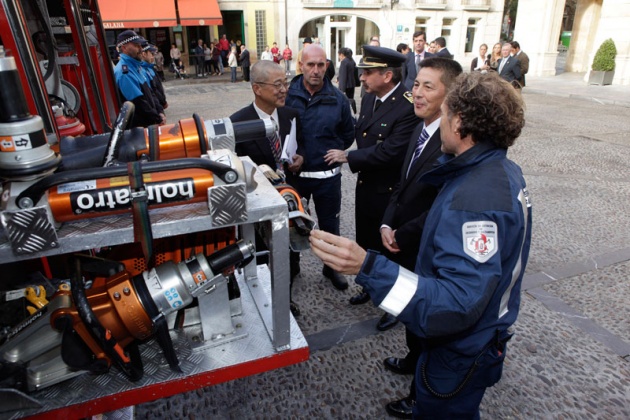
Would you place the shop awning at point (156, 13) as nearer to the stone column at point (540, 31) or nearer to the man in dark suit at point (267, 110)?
the stone column at point (540, 31)

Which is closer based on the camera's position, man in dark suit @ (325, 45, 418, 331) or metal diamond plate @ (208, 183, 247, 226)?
metal diamond plate @ (208, 183, 247, 226)

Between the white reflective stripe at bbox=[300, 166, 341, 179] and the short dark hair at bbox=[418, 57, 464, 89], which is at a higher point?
the short dark hair at bbox=[418, 57, 464, 89]

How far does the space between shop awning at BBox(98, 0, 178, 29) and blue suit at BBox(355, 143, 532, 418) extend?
22.0 meters

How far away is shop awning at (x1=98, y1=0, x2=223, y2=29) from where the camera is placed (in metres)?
19.9

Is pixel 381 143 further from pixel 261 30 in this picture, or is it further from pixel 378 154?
pixel 261 30

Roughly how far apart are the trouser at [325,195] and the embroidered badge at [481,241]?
6.98 ft

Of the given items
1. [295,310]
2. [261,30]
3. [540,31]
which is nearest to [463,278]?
[295,310]

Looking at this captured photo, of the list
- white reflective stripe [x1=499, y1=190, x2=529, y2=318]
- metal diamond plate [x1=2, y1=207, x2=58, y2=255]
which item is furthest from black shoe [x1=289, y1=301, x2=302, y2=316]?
metal diamond plate [x1=2, y1=207, x2=58, y2=255]

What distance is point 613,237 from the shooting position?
436 centimetres

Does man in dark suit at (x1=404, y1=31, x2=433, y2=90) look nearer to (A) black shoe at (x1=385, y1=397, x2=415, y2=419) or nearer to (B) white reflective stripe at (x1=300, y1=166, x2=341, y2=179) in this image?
(B) white reflective stripe at (x1=300, y1=166, x2=341, y2=179)

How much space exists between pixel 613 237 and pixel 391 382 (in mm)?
3207

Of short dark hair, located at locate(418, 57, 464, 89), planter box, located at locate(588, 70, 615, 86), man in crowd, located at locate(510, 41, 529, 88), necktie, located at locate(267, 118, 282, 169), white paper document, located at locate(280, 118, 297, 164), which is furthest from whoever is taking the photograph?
planter box, located at locate(588, 70, 615, 86)

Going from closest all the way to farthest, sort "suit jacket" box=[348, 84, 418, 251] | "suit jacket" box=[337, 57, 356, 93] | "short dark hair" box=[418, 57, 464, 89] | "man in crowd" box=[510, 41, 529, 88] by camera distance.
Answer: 1. "short dark hair" box=[418, 57, 464, 89]
2. "suit jacket" box=[348, 84, 418, 251]
3. "suit jacket" box=[337, 57, 356, 93]
4. "man in crowd" box=[510, 41, 529, 88]

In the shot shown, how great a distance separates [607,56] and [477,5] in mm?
15229
